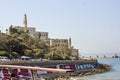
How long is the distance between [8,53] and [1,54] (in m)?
2.78

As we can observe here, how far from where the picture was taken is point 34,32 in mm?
143750

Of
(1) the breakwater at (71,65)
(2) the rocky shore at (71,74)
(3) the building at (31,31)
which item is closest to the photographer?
(2) the rocky shore at (71,74)

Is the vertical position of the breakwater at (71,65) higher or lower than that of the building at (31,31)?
lower

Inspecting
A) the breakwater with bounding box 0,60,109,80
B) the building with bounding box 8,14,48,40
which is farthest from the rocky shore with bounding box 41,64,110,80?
the building with bounding box 8,14,48,40

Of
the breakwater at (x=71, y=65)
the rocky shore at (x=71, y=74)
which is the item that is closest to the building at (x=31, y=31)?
the breakwater at (x=71, y=65)

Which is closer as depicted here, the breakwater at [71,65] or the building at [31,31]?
the breakwater at [71,65]

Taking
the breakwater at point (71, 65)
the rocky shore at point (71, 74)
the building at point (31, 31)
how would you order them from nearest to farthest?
the rocky shore at point (71, 74)
the breakwater at point (71, 65)
the building at point (31, 31)

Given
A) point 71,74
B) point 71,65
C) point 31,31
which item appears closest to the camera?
point 71,74

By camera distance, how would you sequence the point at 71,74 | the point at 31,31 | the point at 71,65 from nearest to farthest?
the point at 71,74 < the point at 71,65 < the point at 31,31

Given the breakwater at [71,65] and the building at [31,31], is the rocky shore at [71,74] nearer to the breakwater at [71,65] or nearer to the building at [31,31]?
the breakwater at [71,65]

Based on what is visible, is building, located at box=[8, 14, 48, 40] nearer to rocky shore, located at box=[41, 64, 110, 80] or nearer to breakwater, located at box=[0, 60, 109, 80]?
breakwater, located at box=[0, 60, 109, 80]

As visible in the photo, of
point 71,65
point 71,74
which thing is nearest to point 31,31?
point 71,65

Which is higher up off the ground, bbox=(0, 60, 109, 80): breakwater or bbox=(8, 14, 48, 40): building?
bbox=(8, 14, 48, 40): building

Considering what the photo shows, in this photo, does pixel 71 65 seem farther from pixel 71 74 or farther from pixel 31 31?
pixel 31 31
